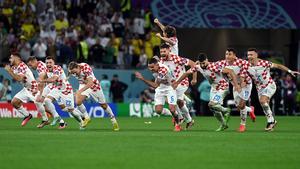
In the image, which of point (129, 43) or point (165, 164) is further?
point (129, 43)

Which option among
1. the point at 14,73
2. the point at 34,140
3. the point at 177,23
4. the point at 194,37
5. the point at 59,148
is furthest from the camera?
the point at 194,37

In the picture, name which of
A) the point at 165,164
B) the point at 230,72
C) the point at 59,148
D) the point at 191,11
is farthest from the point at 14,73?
the point at 191,11

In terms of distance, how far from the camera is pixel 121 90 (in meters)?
44.3

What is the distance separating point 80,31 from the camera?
43.2 metres

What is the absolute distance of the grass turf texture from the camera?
1677 centimetres

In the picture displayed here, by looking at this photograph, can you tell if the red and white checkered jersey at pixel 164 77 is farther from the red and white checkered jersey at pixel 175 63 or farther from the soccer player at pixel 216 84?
the red and white checkered jersey at pixel 175 63

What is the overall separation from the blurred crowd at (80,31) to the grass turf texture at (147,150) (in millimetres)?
16294

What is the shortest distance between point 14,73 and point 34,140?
24.4 feet

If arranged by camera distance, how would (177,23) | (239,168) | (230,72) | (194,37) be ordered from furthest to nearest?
(194,37) < (177,23) < (230,72) < (239,168)

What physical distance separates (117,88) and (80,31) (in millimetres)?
3264

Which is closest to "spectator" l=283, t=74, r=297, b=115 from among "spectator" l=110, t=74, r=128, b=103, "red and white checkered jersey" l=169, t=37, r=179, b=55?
"spectator" l=110, t=74, r=128, b=103

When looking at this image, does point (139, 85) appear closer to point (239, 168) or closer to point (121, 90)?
point (121, 90)

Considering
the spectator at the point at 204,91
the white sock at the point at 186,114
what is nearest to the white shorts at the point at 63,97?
the white sock at the point at 186,114

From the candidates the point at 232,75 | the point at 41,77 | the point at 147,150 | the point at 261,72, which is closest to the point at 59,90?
the point at 41,77
